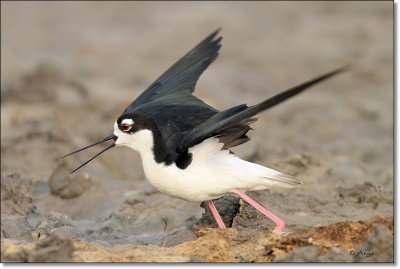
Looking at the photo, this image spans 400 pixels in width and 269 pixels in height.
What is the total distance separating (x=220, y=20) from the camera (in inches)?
523

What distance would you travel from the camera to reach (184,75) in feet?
20.4

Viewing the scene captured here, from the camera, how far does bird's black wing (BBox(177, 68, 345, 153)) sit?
438 centimetres

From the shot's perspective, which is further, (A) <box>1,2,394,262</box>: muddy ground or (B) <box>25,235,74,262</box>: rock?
(A) <box>1,2,394,262</box>: muddy ground

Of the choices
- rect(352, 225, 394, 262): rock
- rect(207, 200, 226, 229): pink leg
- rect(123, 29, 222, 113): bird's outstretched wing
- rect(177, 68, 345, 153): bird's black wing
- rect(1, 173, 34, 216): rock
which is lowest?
rect(352, 225, 394, 262): rock

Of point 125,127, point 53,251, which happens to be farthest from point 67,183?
point 53,251

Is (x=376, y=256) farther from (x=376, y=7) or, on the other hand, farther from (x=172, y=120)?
(x=376, y=7)

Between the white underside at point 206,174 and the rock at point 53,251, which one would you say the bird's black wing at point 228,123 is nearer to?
the white underside at point 206,174

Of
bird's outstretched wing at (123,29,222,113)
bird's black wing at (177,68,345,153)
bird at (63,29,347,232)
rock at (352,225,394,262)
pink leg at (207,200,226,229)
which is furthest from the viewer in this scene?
bird's outstretched wing at (123,29,222,113)

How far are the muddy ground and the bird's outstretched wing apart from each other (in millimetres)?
794

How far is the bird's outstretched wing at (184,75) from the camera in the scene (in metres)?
6.05

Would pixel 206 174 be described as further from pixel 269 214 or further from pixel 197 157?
pixel 269 214

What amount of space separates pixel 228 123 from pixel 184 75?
65.9 inches

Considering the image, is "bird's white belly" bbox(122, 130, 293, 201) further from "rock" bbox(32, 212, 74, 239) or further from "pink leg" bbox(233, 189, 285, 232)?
"rock" bbox(32, 212, 74, 239)

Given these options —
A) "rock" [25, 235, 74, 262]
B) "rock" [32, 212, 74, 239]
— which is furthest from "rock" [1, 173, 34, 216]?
"rock" [25, 235, 74, 262]
